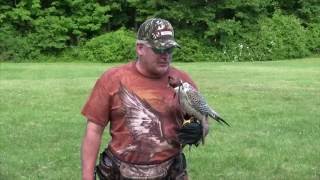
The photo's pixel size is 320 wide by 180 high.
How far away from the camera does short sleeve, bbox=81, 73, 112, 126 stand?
359cm

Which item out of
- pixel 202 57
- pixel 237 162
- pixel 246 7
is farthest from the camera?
pixel 246 7

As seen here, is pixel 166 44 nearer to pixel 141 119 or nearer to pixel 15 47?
pixel 141 119

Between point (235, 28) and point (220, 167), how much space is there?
81.0ft

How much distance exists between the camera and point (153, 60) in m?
3.51

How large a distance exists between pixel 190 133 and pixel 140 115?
0.94 feet

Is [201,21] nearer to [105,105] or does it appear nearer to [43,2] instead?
[43,2]

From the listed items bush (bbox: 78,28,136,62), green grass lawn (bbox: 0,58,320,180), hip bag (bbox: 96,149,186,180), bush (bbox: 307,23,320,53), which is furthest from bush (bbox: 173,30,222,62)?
hip bag (bbox: 96,149,186,180)

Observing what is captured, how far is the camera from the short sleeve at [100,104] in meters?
3.59

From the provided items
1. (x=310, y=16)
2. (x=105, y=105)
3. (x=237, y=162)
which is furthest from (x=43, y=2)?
(x=105, y=105)

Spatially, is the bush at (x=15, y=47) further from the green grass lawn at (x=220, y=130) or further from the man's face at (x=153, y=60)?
the man's face at (x=153, y=60)

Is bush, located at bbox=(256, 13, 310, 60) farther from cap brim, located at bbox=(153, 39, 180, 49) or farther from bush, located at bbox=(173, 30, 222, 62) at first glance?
cap brim, located at bbox=(153, 39, 180, 49)

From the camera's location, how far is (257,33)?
32.2 metres

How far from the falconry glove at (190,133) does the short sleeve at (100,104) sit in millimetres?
421

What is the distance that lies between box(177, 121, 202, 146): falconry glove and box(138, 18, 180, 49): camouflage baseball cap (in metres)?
0.43
